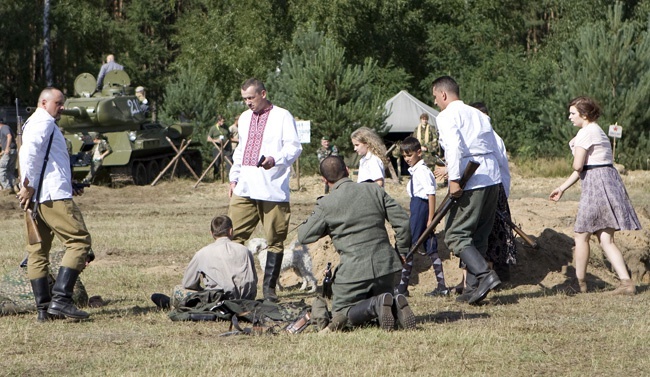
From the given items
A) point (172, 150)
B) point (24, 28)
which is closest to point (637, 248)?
point (172, 150)

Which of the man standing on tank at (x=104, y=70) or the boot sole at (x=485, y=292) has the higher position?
the man standing on tank at (x=104, y=70)

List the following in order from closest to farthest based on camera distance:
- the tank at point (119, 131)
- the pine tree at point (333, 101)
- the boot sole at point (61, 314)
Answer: the boot sole at point (61, 314)
the tank at point (119, 131)
the pine tree at point (333, 101)

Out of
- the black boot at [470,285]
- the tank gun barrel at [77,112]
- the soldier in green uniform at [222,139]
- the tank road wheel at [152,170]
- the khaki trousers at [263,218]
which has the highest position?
the khaki trousers at [263,218]

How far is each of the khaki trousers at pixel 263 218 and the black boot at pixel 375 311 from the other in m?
1.85

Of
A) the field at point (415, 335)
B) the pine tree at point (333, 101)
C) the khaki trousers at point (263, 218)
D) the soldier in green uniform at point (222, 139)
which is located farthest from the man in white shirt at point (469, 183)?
the soldier in green uniform at point (222, 139)

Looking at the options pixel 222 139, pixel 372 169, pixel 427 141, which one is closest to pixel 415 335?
pixel 372 169

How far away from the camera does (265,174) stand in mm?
9602

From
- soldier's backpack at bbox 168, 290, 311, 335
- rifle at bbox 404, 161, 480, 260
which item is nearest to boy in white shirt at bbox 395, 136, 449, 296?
rifle at bbox 404, 161, 480, 260

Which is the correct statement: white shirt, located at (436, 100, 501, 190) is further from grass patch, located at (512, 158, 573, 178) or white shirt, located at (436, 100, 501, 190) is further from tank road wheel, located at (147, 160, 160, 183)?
tank road wheel, located at (147, 160, 160, 183)

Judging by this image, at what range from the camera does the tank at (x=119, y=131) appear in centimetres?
2830

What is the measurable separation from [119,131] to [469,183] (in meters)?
21.5

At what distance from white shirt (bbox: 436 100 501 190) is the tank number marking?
70.9 ft

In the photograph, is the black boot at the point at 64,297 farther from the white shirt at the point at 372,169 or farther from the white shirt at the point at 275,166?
the white shirt at the point at 372,169

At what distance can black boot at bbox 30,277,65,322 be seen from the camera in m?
8.98
